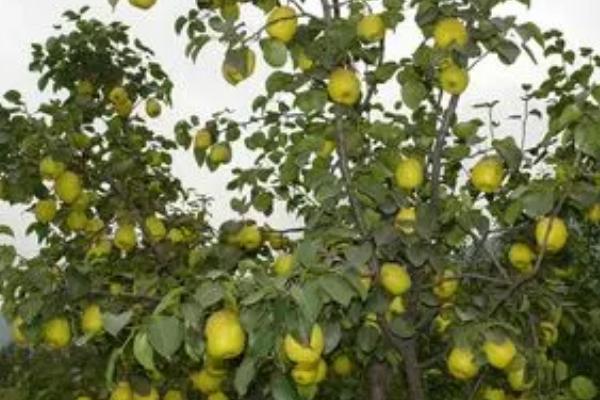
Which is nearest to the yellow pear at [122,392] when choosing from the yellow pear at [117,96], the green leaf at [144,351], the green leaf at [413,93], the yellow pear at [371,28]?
the green leaf at [144,351]

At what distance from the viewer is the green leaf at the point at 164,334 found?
2438 mm

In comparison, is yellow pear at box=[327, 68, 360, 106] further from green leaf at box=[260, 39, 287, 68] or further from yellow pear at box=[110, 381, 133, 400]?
yellow pear at box=[110, 381, 133, 400]

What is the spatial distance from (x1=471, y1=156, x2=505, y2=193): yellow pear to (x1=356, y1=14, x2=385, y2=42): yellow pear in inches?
28.5

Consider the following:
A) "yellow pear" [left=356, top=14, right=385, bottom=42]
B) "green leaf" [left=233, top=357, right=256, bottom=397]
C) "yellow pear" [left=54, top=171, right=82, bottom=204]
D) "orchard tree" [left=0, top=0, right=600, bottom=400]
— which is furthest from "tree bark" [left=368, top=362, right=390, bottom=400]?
"yellow pear" [left=54, top=171, right=82, bottom=204]

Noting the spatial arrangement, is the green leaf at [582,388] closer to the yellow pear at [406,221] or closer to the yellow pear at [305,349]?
the yellow pear at [406,221]

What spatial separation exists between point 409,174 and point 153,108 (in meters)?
3.08

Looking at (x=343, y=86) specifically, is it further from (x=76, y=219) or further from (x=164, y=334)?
(x=76, y=219)

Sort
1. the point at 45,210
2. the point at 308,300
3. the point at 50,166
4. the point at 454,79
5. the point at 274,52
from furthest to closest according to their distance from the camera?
1. the point at 45,210
2. the point at 50,166
3. the point at 454,79
4. the point at 274,52
5. the point at 308,300

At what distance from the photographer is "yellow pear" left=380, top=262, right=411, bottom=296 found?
11.3 ft

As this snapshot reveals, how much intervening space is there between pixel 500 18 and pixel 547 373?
160 centimetres

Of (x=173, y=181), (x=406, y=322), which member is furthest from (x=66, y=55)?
(x=406, y=322)

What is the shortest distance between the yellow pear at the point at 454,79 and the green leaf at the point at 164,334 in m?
1.74

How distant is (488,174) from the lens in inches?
153

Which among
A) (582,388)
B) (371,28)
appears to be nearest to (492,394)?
(582,388)
